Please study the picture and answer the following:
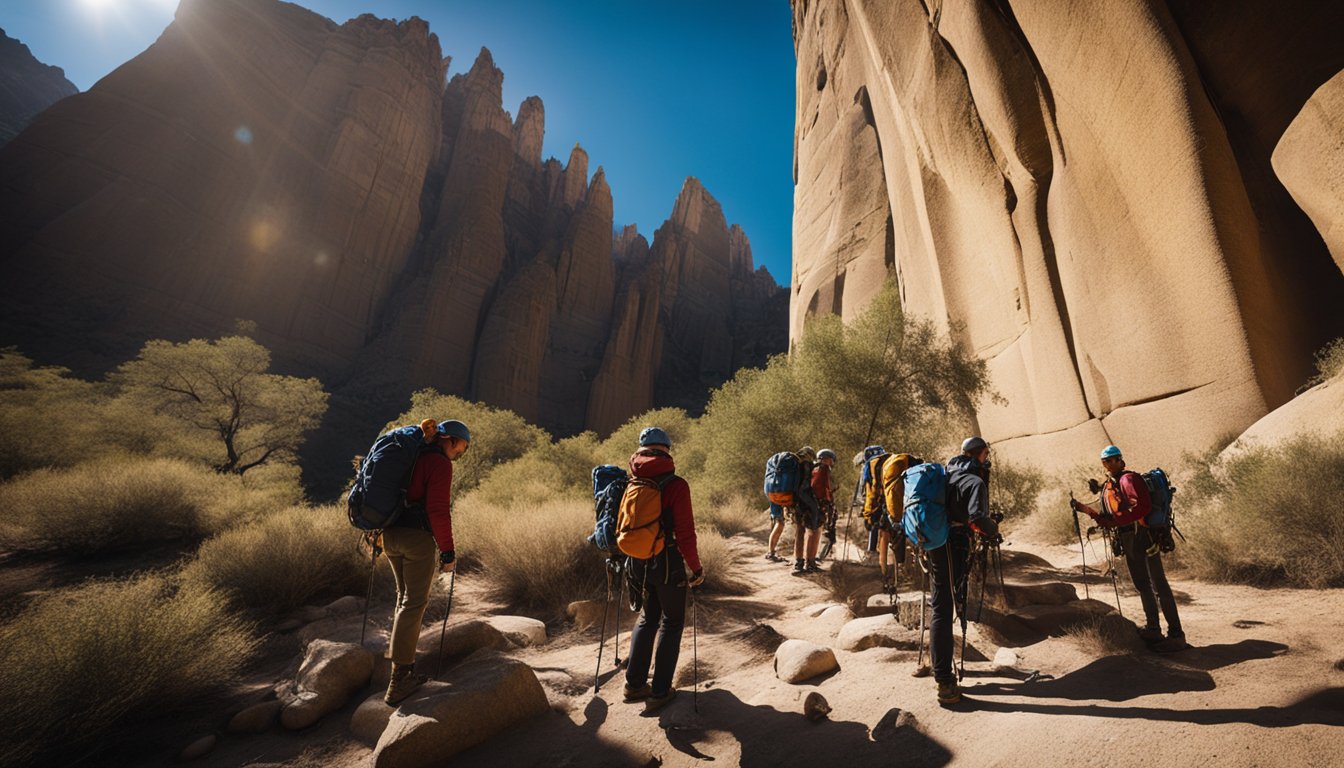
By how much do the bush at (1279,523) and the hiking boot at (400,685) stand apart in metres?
9.90

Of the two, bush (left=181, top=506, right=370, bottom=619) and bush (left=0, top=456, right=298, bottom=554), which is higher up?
bush (left=0, top=456, right=298, bottom=554)

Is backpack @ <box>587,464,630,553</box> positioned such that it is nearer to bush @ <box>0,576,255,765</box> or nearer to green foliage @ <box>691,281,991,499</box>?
bush @ <box>0,576,255,765</box>

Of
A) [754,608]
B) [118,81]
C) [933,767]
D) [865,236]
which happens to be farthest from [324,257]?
[933,767]

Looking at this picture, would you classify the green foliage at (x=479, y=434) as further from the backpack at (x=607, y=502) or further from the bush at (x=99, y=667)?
the backpack at (x=607, y=502)

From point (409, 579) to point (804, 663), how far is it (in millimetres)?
3522

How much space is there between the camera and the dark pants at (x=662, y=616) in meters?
4.04

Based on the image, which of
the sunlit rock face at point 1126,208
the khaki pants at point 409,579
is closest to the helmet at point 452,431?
the khaki pants at point 409,579

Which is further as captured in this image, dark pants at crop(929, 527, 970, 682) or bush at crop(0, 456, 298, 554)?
bush at crop(0, 456, 298, 554)

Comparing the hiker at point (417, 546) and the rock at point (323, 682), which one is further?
the hiker at point (417, 546)

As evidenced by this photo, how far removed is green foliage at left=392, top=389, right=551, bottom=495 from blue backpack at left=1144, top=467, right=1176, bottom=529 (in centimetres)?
1766

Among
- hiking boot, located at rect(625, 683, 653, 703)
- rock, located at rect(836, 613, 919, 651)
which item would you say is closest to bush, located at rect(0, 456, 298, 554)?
hiking boot, located at rect(625, 683, 653, 703)

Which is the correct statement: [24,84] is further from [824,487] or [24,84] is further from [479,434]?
[824,487]

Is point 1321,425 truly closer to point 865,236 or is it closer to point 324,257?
point 865,236

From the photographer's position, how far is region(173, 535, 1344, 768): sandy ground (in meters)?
2.83
